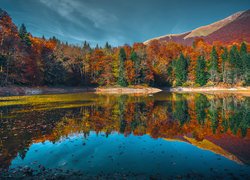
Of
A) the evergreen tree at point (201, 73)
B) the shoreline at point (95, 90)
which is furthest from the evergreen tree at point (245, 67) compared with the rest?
the evergreen tree at point (201, 73)

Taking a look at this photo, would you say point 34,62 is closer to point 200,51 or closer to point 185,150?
point 185,150

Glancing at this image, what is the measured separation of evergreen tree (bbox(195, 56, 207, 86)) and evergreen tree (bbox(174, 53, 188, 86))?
19.9ft

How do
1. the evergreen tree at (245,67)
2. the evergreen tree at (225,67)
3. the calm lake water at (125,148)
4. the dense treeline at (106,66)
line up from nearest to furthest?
the calm lake water at (125,148)
the dense treeline at (106,66)
the evergreen tree at (245,67)
the evergreen tree at (225,67)

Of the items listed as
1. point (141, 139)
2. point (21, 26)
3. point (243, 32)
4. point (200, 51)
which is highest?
point (243, 32)

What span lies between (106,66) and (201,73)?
48.5m

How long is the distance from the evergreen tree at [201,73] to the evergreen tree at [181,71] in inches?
239

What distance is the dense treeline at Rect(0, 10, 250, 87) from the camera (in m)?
61.5

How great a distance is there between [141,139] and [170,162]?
467 cm

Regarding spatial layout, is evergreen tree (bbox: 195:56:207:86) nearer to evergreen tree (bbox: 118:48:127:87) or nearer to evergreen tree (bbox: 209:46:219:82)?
evergreen tree (bbox: 209:46:219:82)

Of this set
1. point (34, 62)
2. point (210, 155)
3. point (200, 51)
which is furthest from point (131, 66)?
point (210, 155)

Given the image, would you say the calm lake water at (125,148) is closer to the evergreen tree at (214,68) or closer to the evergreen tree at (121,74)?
the evergreen tree at (121,74)

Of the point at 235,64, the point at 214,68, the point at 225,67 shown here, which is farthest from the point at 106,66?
the point at 235,64

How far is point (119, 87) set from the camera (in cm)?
8538

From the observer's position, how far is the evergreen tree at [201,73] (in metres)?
96.2
